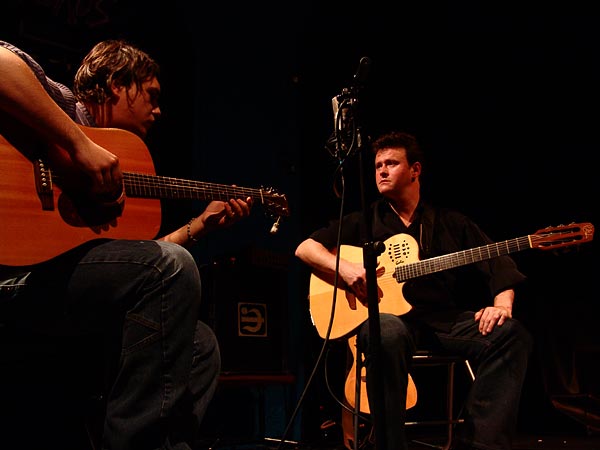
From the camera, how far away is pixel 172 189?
76.6 inches

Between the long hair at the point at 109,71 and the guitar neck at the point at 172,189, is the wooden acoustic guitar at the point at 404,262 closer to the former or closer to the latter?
the guitar neck at the point at 172,189

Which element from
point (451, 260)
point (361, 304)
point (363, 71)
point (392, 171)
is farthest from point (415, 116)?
point (363, 71)

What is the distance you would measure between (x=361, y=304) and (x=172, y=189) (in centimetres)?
133

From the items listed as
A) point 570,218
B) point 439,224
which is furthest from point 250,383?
point 570,218

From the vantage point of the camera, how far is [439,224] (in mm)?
3254

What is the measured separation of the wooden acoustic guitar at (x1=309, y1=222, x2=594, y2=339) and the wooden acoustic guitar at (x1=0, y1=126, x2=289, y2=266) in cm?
133

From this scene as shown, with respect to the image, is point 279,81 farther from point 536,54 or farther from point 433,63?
point 536,54

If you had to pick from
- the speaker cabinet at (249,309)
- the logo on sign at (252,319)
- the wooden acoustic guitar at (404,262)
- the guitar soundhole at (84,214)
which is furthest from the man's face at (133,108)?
the logo on sign at (252,319)

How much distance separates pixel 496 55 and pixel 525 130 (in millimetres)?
681

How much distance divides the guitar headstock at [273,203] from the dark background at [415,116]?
Answer: 1.48 m

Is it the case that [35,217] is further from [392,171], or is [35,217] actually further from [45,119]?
[392,171]

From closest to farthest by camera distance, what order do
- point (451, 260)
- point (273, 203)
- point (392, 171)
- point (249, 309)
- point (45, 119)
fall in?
point (45, 119), point (273, 203), point (451, 260), point (392, 171), point (249, 309)

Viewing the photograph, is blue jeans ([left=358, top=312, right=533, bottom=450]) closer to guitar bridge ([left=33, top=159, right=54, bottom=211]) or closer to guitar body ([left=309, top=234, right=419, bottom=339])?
guitar body ([left=309, top=234, right=419, bottom=339])

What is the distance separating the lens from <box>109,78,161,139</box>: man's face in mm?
1918
